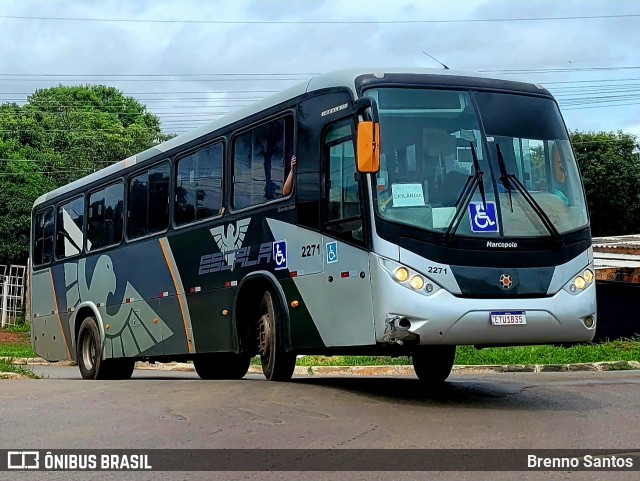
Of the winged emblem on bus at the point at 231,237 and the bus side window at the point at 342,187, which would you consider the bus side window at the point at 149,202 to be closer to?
the winged emblem on bus at the point at 231,237

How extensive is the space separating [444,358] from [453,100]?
3739 mm

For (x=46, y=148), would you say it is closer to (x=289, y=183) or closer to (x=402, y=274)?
(x=289, y=183)

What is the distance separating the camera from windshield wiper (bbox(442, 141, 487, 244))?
9.66m

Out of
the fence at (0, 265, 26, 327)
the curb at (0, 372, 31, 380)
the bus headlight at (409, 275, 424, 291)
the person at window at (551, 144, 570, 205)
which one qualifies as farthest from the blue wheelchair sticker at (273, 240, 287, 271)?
the fence at (0, 265, 26, 327)

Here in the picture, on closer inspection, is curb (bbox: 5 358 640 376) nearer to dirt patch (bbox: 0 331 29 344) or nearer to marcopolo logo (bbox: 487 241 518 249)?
marcopolo logo (bbox: 487 241 518 249)

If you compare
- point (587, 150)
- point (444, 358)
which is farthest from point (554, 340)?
point (587, 150)

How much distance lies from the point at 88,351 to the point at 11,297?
1076 inches

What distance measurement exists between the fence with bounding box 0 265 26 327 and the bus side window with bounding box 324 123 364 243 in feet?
111

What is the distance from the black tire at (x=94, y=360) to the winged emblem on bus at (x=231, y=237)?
15.8 feet

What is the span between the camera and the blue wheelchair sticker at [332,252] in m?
10.5

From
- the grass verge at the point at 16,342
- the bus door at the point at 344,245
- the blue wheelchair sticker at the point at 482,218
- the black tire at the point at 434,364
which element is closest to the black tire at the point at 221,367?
the black tire at the point at 434,364

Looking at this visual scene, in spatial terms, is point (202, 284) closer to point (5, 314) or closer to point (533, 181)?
point (533, 181)

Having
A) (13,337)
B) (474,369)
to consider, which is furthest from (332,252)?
(13,337)

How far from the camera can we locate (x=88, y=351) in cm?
1764
